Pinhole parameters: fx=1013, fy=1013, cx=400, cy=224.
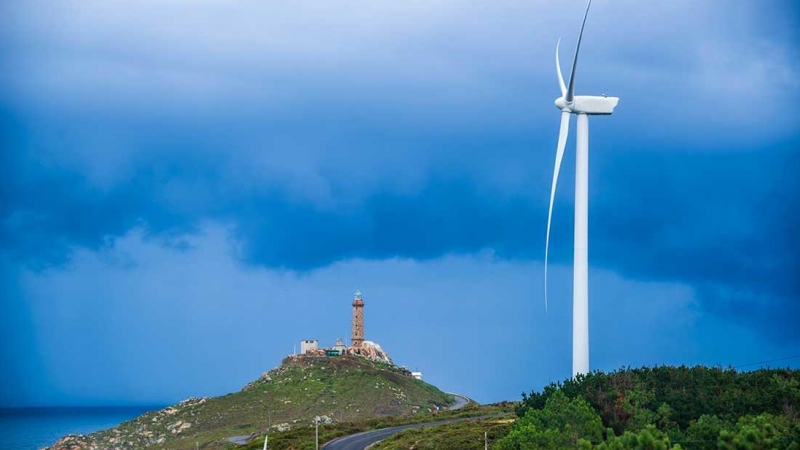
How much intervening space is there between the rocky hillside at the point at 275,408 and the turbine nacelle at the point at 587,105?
85.2 meters

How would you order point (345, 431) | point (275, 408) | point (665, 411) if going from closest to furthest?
point (665, 411) → point (345, 431) → point (275, 408)

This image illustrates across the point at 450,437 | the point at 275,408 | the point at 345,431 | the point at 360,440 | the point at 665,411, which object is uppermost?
the point at 275,408

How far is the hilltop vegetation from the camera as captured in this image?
50.8 m

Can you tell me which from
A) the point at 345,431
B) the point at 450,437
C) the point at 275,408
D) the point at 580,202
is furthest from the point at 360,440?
the point at 275,408

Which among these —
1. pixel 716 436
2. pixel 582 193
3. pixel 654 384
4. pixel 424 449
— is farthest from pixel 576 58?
pixel 424 449

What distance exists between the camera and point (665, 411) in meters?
64.2

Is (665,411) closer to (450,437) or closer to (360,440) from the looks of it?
(450,437)

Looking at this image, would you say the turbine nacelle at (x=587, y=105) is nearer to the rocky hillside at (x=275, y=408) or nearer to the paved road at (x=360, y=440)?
the paved road at (x=360, y=440)

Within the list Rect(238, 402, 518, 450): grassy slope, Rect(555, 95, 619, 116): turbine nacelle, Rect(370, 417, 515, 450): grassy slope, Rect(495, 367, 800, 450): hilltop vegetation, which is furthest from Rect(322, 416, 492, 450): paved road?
Rect(555, 95, 619, 116): turbine nacelle

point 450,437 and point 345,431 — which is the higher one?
point 345,431

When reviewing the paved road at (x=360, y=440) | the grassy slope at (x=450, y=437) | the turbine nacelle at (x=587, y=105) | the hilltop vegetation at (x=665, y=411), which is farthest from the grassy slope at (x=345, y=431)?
the turbine nacelle at (x=587, y=105)

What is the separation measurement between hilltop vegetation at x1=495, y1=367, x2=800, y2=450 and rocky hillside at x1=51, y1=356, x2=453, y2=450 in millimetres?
82388

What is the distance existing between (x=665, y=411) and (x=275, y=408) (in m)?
116

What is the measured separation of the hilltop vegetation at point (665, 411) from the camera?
5078 centimetres
